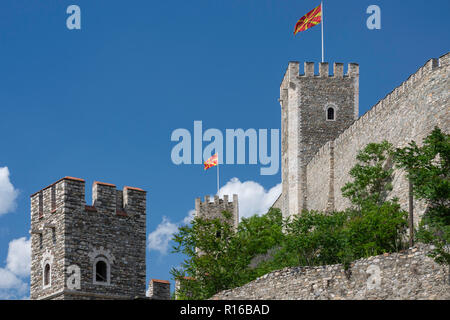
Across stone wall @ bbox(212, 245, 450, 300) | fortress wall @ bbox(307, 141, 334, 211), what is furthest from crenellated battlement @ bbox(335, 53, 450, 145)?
stone wall @ bbox(212, 245, 450, 300)

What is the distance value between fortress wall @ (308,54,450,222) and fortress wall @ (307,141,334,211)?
24 cm

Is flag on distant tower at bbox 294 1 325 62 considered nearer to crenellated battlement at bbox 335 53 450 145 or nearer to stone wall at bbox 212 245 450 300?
crenellated battlement at bbox 335 53 450 145

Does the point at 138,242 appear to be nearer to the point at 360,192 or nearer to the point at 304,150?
the point at 360,192

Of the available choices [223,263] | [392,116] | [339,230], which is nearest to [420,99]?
[392,116]

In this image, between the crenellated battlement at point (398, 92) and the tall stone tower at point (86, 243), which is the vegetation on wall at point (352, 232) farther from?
the tall stone tower at point (86, 243)

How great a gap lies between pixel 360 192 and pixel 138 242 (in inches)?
572

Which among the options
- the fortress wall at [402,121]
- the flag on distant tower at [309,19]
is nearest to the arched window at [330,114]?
the flag on distant tower at [309,19]

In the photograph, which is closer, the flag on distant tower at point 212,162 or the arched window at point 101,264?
the arched window at point 101,264

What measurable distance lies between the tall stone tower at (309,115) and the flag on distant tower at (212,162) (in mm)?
7174

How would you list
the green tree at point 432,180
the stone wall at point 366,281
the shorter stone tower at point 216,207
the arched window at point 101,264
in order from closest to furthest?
the stone wall at point 366,281 < the arched window at point 101,264 < the green tree at point 432,180 < the shorter stone tower at point 216,207

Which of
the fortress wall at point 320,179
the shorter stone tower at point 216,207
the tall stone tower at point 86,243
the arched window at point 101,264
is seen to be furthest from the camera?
the shorter stone tower at point 216,207

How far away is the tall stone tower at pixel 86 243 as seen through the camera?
25094 millimetres

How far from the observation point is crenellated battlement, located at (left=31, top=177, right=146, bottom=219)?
25.5 m
